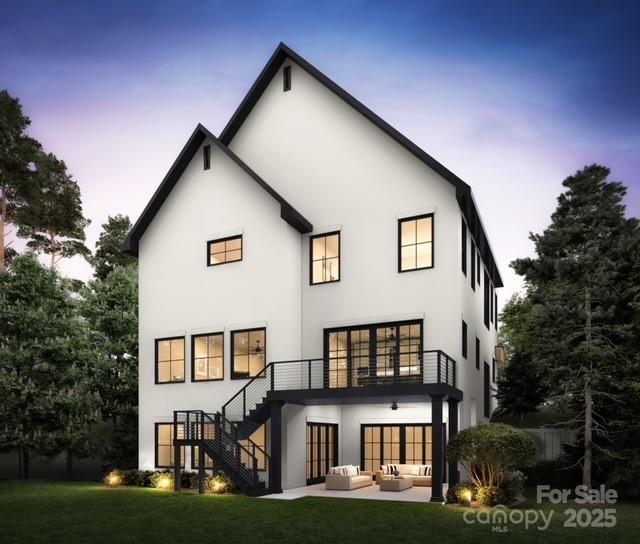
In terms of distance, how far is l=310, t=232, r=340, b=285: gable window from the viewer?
23141 mm

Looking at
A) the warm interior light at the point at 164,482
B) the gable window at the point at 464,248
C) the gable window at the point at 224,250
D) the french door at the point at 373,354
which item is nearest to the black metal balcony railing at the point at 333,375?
the french door at the point at 373,354

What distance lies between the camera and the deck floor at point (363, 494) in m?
19.3

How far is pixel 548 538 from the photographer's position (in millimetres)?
13078

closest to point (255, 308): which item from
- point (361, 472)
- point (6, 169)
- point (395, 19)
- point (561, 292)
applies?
point (361, 472)

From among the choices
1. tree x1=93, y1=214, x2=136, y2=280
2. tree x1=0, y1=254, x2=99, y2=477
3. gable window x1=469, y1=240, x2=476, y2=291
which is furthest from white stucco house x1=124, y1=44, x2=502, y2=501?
tree x1=93, y1=214, x2=136, y2=280

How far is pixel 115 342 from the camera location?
30125 millimetres

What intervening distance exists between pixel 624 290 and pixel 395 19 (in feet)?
40.4

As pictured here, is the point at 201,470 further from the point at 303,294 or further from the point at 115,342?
the point at 115,342

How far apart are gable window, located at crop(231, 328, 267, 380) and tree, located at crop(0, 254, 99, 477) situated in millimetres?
8260

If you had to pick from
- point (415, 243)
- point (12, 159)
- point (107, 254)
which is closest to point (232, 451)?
point (415, 243)

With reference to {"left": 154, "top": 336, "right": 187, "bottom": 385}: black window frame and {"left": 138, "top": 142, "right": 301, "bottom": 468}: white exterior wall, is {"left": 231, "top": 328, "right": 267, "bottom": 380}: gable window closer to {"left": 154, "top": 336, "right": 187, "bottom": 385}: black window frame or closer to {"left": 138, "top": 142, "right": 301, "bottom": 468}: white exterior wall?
{"left": 138, "top": 142, "right": 301, "bottom": 468}: white exterior wall

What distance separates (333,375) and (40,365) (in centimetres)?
1313

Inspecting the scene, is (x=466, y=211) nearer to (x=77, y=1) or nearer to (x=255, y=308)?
(x=255, y=308)

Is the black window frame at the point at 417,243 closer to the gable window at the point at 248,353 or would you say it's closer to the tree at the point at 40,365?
the gable window at the point at 248,353
